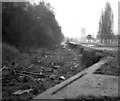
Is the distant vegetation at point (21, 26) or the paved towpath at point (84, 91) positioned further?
the distant vegetation at point (21, 26)

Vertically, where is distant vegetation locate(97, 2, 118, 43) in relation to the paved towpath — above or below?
above

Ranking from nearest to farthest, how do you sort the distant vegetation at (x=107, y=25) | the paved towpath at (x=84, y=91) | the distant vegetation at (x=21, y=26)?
the paved towpath at (x=84, y=91), the distant vegetation at (x=21, y=26), the distant vegetation at (x=107, y=25)

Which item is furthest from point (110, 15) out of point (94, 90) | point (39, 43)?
point (94, 90)

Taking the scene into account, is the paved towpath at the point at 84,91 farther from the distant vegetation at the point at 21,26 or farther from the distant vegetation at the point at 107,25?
the distant vegetation at the point at 107,25

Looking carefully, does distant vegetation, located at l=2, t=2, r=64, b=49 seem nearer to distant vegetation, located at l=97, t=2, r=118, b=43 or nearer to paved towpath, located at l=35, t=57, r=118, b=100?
distant vegetation, located at l=97, t=2, r=118, b=43

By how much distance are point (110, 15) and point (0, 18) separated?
21166mm

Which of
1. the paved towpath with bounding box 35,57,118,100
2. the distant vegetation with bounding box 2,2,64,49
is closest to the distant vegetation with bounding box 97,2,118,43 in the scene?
the distant vegetation with bounding box 2,2,64,49

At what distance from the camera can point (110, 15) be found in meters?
29.1

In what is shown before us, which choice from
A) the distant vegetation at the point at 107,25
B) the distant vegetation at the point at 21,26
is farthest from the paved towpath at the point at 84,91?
the distant vegetation at the point at 107,25

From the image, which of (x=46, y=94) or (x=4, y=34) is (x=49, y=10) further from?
(x=46, y=94)

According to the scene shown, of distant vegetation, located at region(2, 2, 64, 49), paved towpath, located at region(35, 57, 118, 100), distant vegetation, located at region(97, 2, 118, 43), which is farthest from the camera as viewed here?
distant vegetation, located at region(97, 2, 118, 43)

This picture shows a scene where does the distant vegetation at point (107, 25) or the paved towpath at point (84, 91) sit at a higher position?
the distant vegetation at point (107, 25)

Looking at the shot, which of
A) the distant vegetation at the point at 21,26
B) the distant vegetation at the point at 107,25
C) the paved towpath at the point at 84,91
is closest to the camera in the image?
the paved towpath at the point at 84,91

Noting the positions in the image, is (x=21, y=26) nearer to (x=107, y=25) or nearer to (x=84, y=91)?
(x=84, y=91)
